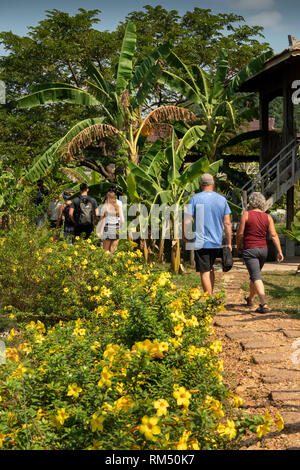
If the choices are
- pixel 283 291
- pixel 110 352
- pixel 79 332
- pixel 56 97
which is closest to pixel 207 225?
pixel 283 291

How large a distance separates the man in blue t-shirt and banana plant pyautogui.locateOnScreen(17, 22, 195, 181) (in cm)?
630

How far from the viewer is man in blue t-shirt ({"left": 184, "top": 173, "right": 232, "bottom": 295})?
6.38 metres

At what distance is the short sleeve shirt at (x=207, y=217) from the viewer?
Result: 6383mm

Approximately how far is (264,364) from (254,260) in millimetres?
2219

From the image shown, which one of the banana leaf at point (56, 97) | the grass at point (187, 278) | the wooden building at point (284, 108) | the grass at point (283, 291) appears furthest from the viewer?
the wooden building at point (284, 108)

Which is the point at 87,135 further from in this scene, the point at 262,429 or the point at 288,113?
the point at 262,429

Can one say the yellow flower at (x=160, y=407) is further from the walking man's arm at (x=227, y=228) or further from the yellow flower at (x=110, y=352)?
the walking man's arm at (x=227, y=228)

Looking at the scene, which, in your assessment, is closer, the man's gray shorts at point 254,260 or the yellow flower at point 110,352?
the yellow flower at point 110,352

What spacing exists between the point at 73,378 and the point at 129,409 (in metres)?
0.67

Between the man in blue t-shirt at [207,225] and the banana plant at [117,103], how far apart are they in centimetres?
630

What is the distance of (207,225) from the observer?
251 inches

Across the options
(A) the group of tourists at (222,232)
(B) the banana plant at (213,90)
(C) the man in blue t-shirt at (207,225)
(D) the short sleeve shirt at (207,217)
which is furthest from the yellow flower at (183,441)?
(B) the banana plant at (213,90)

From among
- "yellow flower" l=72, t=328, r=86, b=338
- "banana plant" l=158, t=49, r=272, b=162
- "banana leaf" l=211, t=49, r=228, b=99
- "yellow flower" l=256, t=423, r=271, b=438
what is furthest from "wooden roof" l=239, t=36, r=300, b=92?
"yellow flower" l=256, t=423, r=271, b=438

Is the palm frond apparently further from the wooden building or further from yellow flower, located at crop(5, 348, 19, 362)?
yellow flower, located at crop(5, 348, 19, 362)
